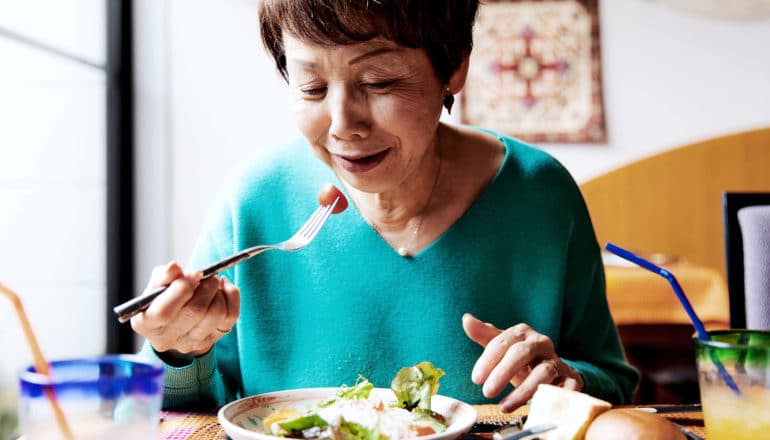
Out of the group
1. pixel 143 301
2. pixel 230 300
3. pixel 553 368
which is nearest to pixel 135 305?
pixel 143 301

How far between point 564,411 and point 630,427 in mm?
78

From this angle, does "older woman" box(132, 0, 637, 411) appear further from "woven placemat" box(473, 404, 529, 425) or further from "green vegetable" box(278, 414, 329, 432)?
"green vegetable" box(278, 414, 329, 432)

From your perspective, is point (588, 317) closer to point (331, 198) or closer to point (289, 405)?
point (331, 198)

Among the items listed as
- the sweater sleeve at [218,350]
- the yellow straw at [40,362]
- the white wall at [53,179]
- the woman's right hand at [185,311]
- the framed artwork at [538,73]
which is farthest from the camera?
the framed artwork at [538,73]

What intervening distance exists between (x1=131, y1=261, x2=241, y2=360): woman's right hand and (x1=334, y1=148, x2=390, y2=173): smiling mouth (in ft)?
1.00

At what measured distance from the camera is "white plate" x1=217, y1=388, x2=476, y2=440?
2.46 feet

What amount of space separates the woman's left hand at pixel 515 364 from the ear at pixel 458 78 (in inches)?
16.4

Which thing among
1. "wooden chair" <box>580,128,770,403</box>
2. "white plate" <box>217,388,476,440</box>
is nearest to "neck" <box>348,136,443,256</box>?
"white plate" <box>217,388,476,440</box>

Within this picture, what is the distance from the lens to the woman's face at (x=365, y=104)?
3.55ft

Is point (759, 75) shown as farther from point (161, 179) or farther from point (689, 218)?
point (161, 179)

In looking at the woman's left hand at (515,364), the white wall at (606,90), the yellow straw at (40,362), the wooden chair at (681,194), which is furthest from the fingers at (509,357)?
the white wall at (606,90)

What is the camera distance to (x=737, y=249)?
50.3 inches

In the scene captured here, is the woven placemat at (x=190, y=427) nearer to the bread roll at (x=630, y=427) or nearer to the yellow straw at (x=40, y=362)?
the yellow straw at (x=40, y=362)

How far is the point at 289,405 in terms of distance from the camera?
91 cm
